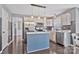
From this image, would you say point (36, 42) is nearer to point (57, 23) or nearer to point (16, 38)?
point (57, 23)

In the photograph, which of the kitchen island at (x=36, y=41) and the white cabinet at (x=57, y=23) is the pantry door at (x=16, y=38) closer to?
the kitchen island at (x=36, y=41)

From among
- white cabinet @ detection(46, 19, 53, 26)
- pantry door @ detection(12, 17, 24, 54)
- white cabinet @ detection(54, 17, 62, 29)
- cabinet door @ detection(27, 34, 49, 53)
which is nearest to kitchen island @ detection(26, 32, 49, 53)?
cabinet door @ detection(27, 34, 49, 53)

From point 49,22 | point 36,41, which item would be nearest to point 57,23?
point 49,22

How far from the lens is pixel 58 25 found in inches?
328

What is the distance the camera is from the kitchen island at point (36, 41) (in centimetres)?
455

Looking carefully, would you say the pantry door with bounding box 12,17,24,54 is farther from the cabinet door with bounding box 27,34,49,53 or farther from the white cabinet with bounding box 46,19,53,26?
the white cabinet with bounding box 46,19,53,26

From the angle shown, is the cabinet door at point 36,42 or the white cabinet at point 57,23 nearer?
the cabinet door at point 36,42

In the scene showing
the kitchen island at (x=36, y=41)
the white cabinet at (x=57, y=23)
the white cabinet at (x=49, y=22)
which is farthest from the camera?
the white cabinet at (x=49, y=22)

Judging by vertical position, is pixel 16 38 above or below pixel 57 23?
below

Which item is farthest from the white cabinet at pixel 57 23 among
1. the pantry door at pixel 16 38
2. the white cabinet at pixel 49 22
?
the pantry door at pixel 16 38

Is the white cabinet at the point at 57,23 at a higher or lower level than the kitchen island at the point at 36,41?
higher

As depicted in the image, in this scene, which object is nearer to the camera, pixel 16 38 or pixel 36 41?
pixel 36 41

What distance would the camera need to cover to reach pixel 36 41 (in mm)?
4781

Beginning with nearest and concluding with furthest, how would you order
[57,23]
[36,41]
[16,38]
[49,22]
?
1. [36,41]
2. [57,23]
3. [49,22]
4. [16,38]
